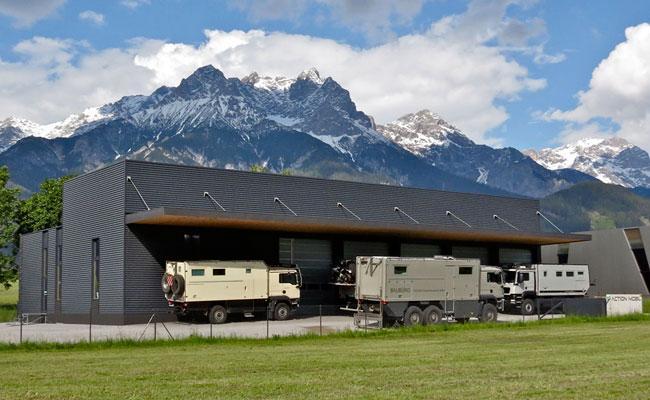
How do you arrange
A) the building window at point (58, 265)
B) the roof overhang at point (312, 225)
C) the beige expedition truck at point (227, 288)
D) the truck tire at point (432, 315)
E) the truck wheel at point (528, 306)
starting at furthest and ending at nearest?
the truck wheel at point (528, 306) < the building window at point (58, 265) < the roof overhang at point (312, 225) < the beige expedition truck at point (227, 288) < the truck tire at point (432, 315)

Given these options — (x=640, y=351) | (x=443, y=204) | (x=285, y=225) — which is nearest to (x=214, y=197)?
(x=285, y=225)

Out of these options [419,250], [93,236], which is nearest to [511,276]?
[419,250]

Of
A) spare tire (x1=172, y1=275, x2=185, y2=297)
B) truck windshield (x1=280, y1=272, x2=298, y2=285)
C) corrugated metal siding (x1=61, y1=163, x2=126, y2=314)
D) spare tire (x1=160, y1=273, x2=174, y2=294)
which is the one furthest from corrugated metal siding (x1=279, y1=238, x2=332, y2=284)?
corrugated metal siding (x1=61, y1=163, x2=126, y2=314)

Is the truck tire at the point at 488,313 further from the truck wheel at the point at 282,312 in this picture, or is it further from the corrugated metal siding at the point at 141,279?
the corrugated metal siding at the point at 141,279

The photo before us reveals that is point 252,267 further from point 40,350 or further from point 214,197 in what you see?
point 40,350

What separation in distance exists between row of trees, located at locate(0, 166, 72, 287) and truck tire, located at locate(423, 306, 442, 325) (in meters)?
45.8

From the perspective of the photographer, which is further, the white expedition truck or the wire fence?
the white expedition truck

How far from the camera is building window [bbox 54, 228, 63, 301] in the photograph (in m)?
51.7

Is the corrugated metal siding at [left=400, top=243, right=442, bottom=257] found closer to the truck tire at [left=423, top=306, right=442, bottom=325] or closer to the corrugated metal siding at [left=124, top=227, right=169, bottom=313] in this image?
the truck tire at [left=423, top=306, right=442, bottom=325]

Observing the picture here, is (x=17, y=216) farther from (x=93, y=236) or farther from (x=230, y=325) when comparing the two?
(x=230, y=325)

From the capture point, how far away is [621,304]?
150 ft

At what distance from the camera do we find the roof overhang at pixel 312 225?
1663 inches

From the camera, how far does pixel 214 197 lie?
48.2 metres

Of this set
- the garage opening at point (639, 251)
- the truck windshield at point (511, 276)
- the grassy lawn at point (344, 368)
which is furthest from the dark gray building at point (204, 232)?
the garage opening at point (639, 251)
